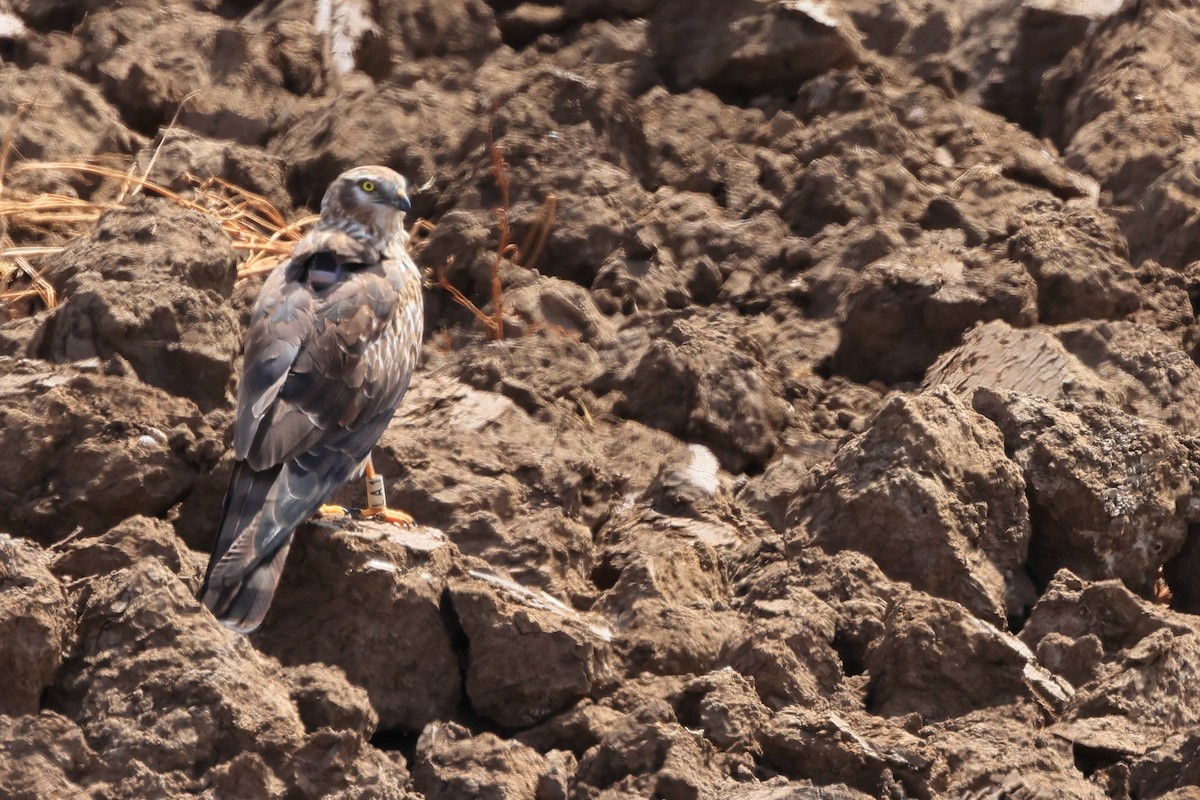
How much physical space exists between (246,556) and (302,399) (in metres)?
0.82

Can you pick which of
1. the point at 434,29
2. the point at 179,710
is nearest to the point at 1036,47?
the point at 434,29

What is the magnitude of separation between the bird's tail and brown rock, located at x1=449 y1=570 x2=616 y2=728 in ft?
1.68

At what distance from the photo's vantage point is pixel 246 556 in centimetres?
527

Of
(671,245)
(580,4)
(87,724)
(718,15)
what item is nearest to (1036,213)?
(671,245)

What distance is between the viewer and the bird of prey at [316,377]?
5340 mm

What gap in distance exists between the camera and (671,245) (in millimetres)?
8258

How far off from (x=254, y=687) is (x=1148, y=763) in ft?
7.22

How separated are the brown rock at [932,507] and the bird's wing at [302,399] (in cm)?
139

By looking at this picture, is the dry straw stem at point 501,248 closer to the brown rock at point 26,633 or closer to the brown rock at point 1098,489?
the brown rock at point 1098,489

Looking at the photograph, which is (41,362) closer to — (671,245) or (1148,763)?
(671,245)

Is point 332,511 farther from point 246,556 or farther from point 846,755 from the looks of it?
point 846,755

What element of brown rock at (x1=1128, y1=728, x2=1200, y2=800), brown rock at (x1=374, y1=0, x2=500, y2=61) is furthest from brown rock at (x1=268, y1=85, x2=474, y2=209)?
brown rock at (x1=1128, y1=728, x2=1200, y2=800)

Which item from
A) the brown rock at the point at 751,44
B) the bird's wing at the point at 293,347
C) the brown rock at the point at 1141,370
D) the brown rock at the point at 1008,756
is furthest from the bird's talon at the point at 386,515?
the brown rock at the point at 751,44

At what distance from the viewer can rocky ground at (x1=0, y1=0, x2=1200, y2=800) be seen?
16.4 ft
